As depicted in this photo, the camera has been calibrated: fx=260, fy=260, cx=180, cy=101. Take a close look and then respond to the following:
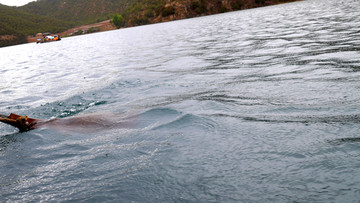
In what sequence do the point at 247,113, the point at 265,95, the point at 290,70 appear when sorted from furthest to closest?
the point at 290,70, the point at 265,95, the point at 247,113

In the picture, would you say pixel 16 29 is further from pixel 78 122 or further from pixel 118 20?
pixel 78 122

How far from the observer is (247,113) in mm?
4312

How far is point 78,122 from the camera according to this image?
4.95 m

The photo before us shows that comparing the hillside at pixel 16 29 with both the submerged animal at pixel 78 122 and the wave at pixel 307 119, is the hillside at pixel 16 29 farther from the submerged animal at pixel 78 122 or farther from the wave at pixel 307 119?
the wave at pixel 307 119

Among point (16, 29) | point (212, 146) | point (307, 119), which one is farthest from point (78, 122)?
point (16, 29)

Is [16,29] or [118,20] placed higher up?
[16,29]

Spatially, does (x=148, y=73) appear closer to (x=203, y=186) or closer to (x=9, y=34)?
(x=203, y=186)

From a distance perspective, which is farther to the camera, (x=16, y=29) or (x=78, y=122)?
(x=16, y=29)

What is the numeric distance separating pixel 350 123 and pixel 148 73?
732 cm

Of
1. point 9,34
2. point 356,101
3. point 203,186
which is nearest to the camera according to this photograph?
point 203,186

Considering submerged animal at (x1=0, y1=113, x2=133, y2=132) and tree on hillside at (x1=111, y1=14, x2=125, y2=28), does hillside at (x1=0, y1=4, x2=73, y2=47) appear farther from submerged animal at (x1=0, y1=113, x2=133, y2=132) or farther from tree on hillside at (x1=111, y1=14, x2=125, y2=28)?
submerged animal at (x1=0, y1=113, x2=133, y2=132)

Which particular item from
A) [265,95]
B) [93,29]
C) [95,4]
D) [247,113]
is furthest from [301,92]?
[95,4]

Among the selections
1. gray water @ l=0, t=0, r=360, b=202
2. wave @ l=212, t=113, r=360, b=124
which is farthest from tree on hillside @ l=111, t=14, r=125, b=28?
wave @ l=212, t=113, r=360, b=124

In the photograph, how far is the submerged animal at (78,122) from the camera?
A: 4.66 m
